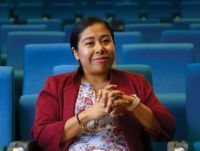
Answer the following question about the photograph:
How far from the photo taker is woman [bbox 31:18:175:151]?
212 centimetres

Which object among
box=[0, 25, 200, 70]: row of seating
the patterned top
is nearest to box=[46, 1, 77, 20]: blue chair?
box=[0, 25, 200, 70]: row of seating

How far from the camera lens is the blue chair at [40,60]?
3057 mm

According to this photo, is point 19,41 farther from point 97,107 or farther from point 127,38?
point 97,107

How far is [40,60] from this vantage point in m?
3.08

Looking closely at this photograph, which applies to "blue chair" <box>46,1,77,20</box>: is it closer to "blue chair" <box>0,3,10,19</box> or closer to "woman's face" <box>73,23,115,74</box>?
"blue chair" <box>0,3,10,19</box>

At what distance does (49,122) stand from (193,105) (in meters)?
0.73

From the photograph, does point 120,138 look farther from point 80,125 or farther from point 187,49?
point 187,49

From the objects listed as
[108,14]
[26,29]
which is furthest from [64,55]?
[108,14]

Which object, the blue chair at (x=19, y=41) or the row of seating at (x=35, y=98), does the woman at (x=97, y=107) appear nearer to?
the row of seating at (x=35, y=98)

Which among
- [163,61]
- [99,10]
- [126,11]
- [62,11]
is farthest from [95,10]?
[163,61]

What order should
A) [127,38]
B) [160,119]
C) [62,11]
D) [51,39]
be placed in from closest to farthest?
[160,119], [51,39], [127,38], [62,11]

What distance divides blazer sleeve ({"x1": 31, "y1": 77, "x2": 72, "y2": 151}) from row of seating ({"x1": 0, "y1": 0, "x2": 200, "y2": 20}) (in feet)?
17.0

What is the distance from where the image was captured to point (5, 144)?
93.4 inches

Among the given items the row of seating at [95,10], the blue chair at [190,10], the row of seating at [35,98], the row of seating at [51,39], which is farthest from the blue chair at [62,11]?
the row of seating at [35,98]
